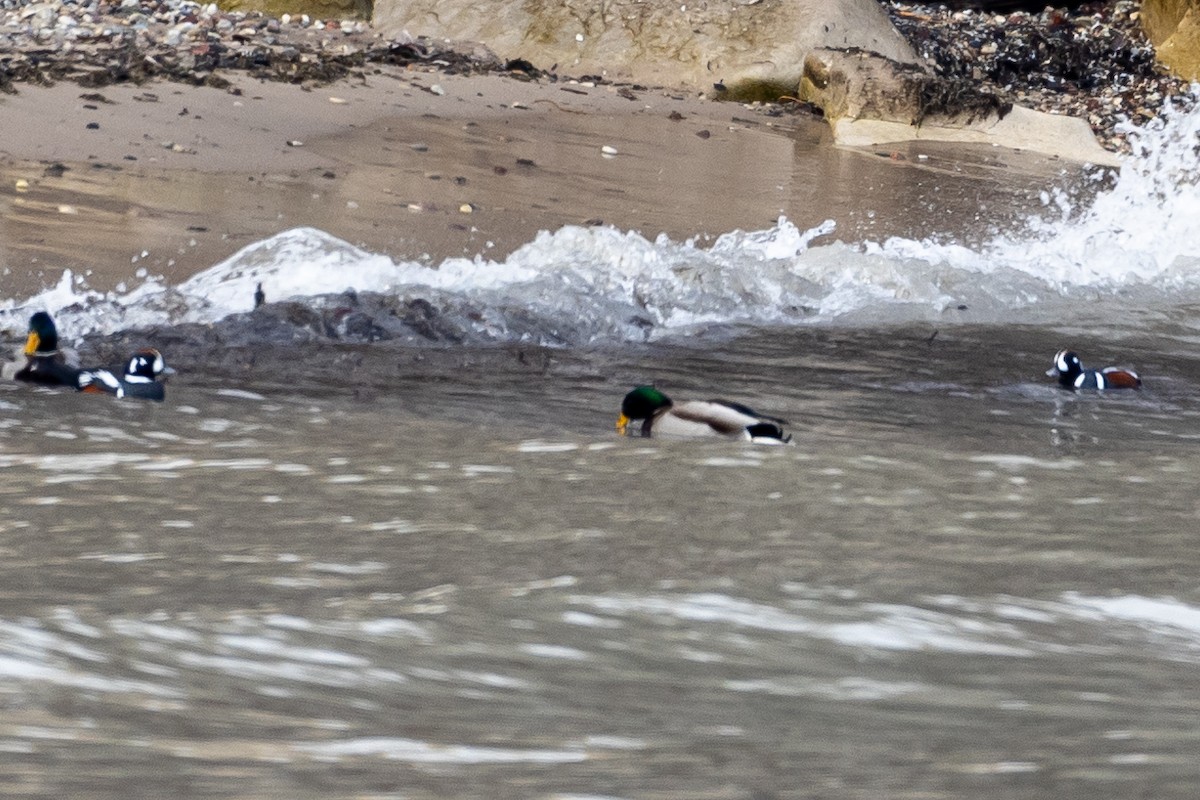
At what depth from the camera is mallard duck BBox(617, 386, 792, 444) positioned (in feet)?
15.9

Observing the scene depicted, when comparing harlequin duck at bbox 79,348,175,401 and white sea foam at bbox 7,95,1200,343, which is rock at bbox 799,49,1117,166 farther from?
harlequin duck at bbox 79,348,175,401

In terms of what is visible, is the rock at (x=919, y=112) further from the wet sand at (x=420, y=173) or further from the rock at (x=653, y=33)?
the rock at (x=653, y=33)

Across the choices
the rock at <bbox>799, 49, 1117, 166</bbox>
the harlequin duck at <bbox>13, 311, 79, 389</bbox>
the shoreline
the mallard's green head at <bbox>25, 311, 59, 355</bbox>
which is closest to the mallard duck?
the harlequin duck at <bbox>13, 311, 79, 389</bbox>

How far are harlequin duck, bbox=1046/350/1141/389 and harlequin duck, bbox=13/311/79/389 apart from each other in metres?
3.71

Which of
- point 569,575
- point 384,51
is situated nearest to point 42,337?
point 569,575

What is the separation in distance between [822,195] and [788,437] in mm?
6080

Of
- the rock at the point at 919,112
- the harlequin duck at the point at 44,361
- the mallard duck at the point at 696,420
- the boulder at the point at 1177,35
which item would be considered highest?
the boulder at the point at 1177,35

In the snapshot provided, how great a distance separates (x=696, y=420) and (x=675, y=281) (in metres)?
2.96

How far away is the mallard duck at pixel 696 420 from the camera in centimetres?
486

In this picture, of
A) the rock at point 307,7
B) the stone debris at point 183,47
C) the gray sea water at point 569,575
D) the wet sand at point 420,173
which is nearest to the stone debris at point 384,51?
the stone debris at point 183,47

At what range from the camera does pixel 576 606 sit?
304 centimetres

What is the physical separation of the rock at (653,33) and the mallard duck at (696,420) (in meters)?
9.42

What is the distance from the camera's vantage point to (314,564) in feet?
10.9

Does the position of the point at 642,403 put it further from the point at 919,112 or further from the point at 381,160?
the point at 919,112
